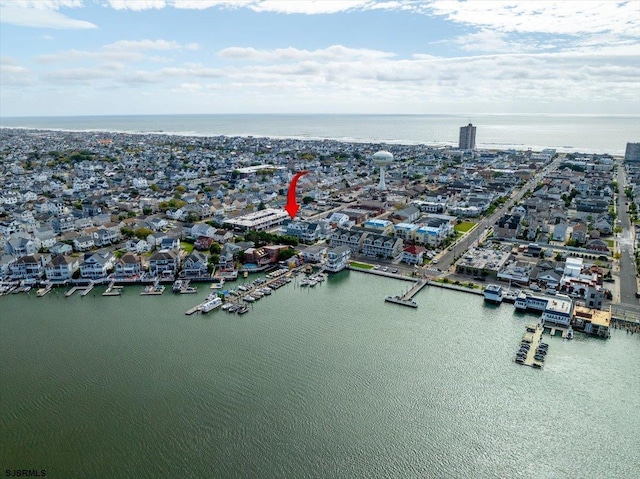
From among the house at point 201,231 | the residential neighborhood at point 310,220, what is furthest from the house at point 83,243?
the house at point 201,231

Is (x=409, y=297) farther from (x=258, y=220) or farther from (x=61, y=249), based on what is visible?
(x=61, y=249)

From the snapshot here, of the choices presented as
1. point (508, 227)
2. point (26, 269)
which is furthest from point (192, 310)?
point (508, 227)

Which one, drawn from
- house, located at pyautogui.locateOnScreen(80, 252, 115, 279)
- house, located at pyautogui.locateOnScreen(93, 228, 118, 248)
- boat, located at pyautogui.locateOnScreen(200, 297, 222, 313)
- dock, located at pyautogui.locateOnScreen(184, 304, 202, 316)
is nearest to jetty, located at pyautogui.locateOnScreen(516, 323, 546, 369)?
boat, located at pyautogui.locateOnScreen(200, 297, 222, 313)

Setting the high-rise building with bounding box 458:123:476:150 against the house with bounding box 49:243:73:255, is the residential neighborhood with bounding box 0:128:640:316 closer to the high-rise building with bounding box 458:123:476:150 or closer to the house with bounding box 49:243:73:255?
the house with bounding box 49:243:73:255

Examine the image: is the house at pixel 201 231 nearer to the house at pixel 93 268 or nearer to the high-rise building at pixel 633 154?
the house at pixel 93 268

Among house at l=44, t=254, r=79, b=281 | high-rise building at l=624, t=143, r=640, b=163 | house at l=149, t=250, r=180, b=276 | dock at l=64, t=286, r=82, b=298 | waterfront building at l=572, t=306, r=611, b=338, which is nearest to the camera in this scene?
waterfront building at l=572, t=306, r=611, b=338

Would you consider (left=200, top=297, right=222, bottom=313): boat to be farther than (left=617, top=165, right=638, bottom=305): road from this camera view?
No
